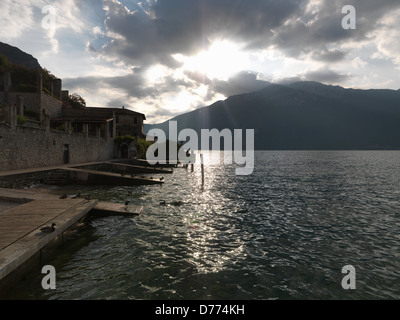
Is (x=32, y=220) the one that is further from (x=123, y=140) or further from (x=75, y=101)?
(x=75, y=101)

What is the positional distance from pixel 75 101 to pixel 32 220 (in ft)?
217

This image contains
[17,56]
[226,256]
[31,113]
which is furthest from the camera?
[17,56]

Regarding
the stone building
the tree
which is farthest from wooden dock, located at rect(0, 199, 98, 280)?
the tree

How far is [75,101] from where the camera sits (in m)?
66.3

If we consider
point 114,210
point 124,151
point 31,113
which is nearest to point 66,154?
point 31,113

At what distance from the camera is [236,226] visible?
45.8 feet

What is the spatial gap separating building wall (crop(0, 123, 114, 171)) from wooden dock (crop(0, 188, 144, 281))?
10387 mm

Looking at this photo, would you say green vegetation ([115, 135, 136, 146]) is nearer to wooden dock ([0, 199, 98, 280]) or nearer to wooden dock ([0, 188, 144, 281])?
wooden dock ([0, 188, 144, 281])

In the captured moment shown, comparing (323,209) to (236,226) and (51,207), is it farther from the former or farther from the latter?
(51,207)

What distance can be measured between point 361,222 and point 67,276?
1616cm

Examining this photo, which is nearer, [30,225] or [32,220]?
[30,225]
